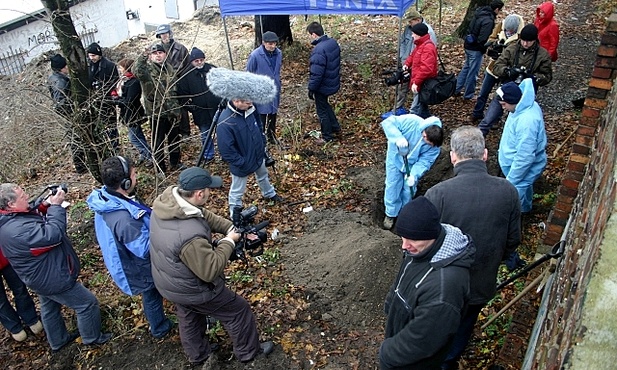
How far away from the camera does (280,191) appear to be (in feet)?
21.7

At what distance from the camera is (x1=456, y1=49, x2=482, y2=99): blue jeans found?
8055mm

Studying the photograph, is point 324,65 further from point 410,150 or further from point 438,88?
point 410,150

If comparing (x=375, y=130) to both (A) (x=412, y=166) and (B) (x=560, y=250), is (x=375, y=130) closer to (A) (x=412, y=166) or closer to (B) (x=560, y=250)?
(A) (x=412, y=166)

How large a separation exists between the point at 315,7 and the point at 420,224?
5.76 metres

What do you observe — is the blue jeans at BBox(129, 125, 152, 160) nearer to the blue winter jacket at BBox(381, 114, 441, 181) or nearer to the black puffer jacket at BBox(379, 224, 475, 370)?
the blue winter jacket at BBox(381, 114, 441, 181)

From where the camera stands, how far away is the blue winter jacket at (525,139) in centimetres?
481

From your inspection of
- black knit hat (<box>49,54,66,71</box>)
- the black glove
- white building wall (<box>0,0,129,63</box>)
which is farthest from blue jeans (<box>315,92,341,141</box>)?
white building wall (<box>0,0,129,63</box>)

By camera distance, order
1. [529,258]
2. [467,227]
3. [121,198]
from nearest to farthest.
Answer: [467,227] → [121,198] → [529,258]

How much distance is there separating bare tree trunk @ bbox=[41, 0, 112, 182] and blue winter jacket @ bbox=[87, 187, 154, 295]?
6.53ft

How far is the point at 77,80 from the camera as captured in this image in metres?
5.59

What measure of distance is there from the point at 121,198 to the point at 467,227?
2562mm

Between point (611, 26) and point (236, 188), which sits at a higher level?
point (611, 26)

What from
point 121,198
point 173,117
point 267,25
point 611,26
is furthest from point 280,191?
point 267,25

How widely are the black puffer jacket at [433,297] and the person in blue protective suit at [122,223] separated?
2.06m
